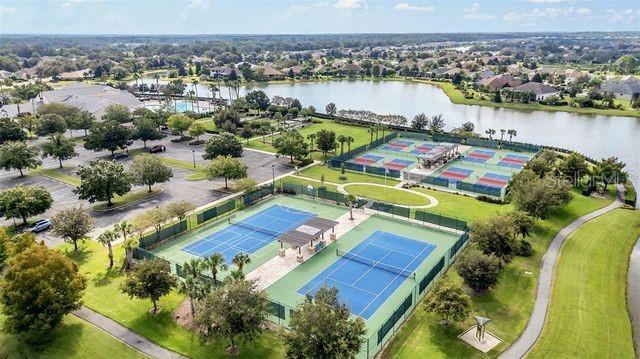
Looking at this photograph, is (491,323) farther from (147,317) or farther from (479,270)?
(147,317)

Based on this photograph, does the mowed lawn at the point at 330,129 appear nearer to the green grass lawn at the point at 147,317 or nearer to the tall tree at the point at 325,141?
the tall tree at the point at 325,141

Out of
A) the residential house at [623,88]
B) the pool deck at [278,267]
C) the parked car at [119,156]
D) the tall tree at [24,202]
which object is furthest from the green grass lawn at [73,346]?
the residential house at [623,88]

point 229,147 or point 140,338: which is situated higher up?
point 229,147

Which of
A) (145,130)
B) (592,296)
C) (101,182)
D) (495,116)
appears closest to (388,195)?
(592,296)

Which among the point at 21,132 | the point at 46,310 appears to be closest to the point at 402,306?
the point at 46,310

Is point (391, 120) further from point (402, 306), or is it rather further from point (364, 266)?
point (402, 306)

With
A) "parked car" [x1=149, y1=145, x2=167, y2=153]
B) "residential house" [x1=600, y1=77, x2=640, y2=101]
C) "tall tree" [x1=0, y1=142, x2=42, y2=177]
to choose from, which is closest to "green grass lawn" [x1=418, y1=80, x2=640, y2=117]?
"residential house" [x1=600, y1=77, x2=640, y2=101]
